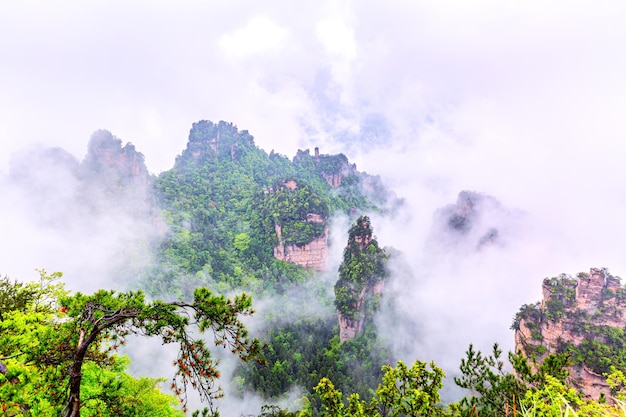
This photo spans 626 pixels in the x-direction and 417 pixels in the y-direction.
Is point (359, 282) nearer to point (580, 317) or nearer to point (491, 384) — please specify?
Result: point (580, 317)

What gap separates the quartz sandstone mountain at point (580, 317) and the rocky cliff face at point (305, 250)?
3829 cm

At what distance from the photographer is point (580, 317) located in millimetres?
25750

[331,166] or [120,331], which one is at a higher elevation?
[331,166]

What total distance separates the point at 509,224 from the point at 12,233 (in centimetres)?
9573

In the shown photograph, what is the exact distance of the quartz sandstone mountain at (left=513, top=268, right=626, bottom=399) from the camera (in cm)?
2380

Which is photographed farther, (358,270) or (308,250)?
(308,250)

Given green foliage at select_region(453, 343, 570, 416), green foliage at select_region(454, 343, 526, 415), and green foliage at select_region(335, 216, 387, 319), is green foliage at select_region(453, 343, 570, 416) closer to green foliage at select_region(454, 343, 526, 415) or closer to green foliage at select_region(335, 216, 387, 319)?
green foliage at select_region(454, 343, 526, 415)

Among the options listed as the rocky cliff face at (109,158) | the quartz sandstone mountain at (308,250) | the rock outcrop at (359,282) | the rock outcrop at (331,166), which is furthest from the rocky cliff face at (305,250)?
the rock outcrop at (331,166)

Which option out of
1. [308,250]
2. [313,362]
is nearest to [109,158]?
[308,250]

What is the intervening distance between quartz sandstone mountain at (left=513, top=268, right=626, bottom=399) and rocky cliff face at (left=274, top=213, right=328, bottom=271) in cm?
3829

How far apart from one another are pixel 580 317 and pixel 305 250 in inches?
1669

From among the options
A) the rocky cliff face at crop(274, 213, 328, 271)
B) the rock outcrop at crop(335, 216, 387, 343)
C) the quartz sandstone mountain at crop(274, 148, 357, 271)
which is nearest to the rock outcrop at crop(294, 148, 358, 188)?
the quartz sandstone mountain at crop(274, 148, 357, 271)

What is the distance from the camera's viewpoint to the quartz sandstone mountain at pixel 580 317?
78.1 feet

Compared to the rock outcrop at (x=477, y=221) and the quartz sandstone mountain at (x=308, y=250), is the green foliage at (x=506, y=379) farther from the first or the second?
the rock outcrop at (x=477, y=221)
